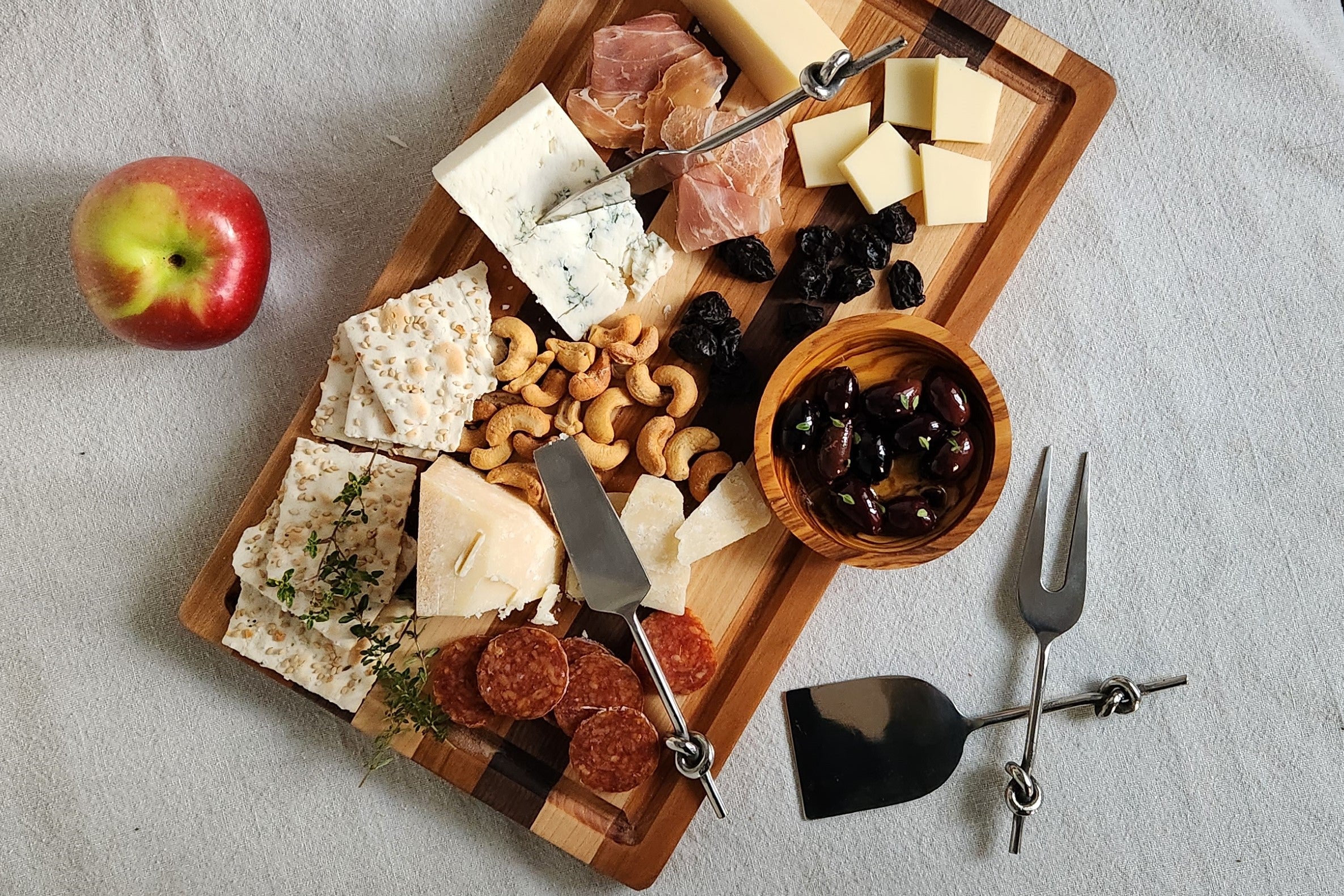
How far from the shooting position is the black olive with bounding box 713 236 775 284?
1393mm

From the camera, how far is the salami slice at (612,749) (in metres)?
1.39

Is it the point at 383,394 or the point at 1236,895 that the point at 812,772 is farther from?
the point at 383,394

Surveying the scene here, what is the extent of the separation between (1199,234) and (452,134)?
1216 millimetres

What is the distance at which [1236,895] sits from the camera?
4.96 feet

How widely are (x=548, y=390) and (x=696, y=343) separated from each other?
24cm

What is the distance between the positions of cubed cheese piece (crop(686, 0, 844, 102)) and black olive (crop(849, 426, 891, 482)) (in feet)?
1.73

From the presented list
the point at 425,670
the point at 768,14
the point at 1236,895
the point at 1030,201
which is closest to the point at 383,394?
the point at 425,670

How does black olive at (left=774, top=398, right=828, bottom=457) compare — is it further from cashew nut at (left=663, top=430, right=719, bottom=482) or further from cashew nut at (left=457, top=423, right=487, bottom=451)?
cashew nut at (left=457, top=423, right=487, bottom=451)

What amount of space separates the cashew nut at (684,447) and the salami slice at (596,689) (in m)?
0.30

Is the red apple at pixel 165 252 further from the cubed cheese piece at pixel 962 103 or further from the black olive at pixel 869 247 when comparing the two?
the cubed cheese piece at pixel 962 103

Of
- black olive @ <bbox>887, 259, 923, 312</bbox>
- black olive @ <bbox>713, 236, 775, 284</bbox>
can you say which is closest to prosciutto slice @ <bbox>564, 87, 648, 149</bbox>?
black olive @ <bbox>713, 236, 775, 284</bbox>

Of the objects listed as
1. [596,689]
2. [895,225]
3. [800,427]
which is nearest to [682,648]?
[596,689]

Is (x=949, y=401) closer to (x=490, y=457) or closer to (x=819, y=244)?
(x=819, y=244)

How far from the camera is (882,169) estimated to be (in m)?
1.40
